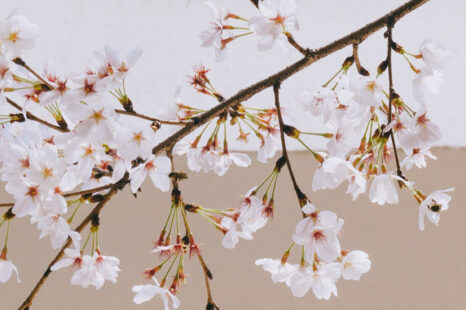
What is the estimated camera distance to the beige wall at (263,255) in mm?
1871

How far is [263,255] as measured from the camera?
1.90m

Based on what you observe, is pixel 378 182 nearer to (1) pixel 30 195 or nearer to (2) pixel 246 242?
(1) pixel 30 195

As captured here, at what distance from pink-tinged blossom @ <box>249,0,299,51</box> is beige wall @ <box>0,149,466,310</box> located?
4.60 ft

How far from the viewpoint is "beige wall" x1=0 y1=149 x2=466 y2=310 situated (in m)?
1.87

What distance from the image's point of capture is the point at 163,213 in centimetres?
192

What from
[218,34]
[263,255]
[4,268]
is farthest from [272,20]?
[263,255]

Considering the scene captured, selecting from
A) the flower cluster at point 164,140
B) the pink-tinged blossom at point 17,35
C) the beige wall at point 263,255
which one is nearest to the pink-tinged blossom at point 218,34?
the flower cluster at point 164,140

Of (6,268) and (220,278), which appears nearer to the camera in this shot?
(6,268)

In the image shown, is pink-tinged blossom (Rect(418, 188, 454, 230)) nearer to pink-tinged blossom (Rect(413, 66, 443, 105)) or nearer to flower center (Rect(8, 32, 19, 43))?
pink-tinged blossom (Rect(413, 66, 443, 105))

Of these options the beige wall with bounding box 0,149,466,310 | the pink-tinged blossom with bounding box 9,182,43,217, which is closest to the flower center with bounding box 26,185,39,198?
the pink-tinged blossom with bounding box 9,182,43,217

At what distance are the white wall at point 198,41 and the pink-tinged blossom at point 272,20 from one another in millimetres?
1418

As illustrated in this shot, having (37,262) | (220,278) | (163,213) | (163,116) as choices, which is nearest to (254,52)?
(163,213)

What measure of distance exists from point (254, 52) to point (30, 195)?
1.58 metres

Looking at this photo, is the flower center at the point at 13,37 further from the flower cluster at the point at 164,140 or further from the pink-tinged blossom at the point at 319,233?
the pink-tinged blossom at the point at 319,233
